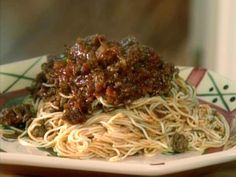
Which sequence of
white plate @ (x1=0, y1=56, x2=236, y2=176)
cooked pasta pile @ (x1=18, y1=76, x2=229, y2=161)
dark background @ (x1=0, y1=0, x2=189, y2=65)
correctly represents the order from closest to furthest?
white plate @ (x1=0, y1=56, x2=236, y2=176)
cooked pasta pile @ (x1=18, y1=76, x2=229, y2=161)
dark background @ (x1=0, y1=0, x2=189, y2=65)

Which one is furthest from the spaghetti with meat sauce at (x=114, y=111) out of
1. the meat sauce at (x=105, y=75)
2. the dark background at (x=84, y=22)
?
the dark background at (x=84, y=22)

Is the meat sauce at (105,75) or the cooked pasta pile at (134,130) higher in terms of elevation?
the meat sauce at (105,75)

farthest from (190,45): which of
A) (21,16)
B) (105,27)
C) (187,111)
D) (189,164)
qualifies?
(189,164)

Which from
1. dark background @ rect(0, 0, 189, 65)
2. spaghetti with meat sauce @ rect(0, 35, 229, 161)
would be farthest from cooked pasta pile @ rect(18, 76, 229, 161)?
dark background @ rect(0, 0, 189, 65)

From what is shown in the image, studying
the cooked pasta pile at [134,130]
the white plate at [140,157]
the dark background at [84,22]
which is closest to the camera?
the white plate at [140,157]

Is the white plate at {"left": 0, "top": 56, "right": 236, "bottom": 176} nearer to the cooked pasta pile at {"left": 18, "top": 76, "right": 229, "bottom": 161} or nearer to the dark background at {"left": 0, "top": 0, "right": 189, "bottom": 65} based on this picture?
the cooked pasta pile at {"left": 18, "top": 76, "right": 229, "bottom": 161}

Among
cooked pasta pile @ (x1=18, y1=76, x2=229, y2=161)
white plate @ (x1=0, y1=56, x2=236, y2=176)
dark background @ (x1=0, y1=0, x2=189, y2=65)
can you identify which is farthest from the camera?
dark background @ (x1=0, y1=0, x2=189, y2=65)

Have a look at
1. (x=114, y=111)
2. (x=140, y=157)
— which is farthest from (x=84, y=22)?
(x=140, y=157)

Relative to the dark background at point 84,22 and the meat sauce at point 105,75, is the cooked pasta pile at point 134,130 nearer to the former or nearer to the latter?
the meat sauce at point 105,75
